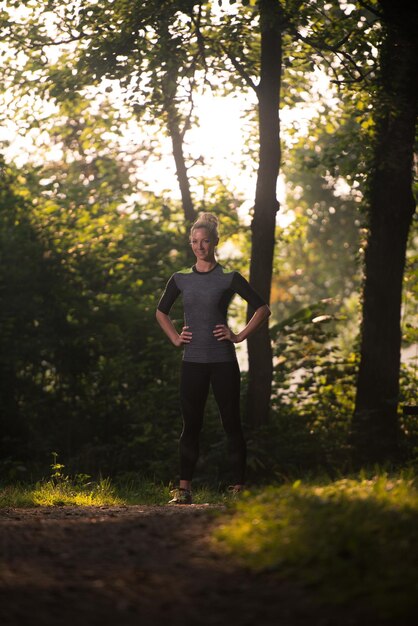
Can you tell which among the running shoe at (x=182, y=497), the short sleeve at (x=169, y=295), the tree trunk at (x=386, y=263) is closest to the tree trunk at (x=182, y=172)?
the tree trunk at (x=386, y=263)

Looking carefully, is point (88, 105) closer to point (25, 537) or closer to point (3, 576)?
point (25, 537)

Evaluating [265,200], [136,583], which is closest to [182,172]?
[265,200]

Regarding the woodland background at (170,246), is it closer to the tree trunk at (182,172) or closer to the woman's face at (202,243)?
Answer: the tree trunk at (182,172)

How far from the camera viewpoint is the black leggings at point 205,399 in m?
8.26

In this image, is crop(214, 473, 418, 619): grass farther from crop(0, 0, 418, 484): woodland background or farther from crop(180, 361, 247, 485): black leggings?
crop(0, 0, 418, 484): woodland background

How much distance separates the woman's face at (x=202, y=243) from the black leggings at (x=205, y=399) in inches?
35.4

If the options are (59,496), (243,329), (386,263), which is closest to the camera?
(243,329)

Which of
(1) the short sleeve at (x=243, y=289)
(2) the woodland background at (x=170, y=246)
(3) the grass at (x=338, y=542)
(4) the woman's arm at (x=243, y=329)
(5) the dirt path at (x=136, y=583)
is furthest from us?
(2) the woodland background at (x=170, y=246)

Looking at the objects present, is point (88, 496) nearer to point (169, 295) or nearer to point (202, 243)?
point (169, 295)

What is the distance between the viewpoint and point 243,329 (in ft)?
26.8

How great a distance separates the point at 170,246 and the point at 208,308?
576 centimetres

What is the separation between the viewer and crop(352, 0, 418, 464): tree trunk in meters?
12.0

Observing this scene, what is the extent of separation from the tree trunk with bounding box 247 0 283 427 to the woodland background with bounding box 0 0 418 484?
0.02 meters

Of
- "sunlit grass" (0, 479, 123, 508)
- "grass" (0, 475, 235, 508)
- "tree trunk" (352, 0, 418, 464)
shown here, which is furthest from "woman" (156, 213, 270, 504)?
"tree trunk" (352, 0, 418, 464)
